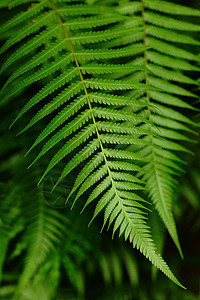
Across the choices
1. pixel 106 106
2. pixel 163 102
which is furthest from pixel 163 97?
pixel 106 106

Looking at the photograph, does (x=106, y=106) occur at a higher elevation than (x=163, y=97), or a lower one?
lower

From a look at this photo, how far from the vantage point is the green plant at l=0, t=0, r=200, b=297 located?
0.89 meters

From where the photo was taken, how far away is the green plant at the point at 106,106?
2.92 ft

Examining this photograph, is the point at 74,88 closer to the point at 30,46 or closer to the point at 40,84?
the point at 30,46

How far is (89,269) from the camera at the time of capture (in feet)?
6.99

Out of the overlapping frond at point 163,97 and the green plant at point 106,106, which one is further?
the overlapping frond at point 163,97

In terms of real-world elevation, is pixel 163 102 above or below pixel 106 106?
above

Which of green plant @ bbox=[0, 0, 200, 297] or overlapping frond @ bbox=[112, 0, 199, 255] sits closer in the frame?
green plant @ bbox=[0, 0, 200, 297]

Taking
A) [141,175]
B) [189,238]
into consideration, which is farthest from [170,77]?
[189,238]

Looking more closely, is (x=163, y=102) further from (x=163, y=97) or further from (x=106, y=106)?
(x=106, y=106)

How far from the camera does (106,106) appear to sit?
1.27m

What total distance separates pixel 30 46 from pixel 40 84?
40 cm

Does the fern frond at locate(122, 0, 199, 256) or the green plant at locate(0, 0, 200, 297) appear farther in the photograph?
the fern frond at locate(122, 0, 199, 256)

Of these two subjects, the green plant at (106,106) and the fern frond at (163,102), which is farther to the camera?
the fern frond at (163,102)
